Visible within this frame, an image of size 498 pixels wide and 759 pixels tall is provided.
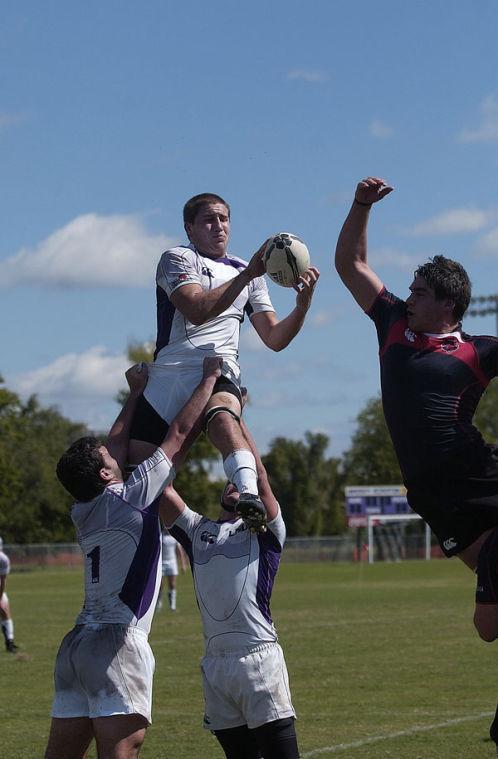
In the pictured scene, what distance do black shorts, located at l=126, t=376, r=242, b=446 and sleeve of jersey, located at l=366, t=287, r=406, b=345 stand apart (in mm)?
1276

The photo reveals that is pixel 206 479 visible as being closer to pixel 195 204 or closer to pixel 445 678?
pixel 445 678

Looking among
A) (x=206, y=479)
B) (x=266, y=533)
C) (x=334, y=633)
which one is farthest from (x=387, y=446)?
(x=266, y=533)

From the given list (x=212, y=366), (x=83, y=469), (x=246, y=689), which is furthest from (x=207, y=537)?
(x=83, y=469)

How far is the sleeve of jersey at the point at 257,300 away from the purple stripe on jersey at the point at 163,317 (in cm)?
67

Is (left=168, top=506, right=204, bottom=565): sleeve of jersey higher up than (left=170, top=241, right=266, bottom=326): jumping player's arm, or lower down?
lower down

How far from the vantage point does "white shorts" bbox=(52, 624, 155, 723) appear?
6.86 m

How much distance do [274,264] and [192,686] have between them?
10.2m

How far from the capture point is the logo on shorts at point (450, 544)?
255 inches

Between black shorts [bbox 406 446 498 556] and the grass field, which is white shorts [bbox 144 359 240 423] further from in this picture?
the grass field

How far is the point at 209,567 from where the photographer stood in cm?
795

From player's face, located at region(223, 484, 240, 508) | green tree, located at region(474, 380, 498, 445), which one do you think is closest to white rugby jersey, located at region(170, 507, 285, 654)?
player's face, located at region(223, 484, 240, 508)

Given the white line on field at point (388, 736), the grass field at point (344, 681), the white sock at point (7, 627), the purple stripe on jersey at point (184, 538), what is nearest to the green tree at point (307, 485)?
the grass field at point (344, 681)

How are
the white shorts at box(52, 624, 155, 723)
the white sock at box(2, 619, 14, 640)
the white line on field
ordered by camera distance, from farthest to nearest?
the white sock at box(2, 619, 14, 640)
the white line on field
the white shorts at box(52, 624, 155, 723)

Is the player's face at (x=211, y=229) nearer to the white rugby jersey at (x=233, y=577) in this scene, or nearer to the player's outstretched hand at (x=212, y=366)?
the player's outstretched hand at (x=212, y=366)
